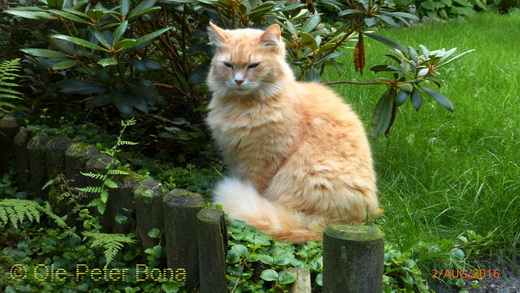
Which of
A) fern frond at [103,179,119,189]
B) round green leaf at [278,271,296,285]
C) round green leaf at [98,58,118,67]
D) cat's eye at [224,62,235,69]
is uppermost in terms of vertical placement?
round green leaf at [98,58,118,67]

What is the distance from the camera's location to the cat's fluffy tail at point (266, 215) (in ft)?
8.08

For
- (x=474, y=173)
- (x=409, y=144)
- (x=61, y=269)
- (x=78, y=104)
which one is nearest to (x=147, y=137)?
(x=78, y=104)

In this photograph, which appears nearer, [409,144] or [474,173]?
[474,173]

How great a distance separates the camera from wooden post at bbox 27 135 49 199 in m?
2.60

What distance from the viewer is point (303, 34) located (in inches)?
118

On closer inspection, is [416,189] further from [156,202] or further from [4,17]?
[4,17]

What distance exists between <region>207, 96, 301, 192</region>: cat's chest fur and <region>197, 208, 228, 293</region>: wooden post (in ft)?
3.06

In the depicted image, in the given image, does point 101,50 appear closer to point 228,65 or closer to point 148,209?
point 228,65

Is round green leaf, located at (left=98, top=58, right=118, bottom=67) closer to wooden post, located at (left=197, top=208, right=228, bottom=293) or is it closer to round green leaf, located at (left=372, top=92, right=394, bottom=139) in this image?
wooden post, located at (left=197, top=208, right=228, bottom=293)

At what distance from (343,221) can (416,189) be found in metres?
0.67

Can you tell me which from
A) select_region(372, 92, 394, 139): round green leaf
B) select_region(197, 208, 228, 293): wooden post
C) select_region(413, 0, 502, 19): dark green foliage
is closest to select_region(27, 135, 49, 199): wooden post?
→ select_region(197, 208, 228, 293): wooden post

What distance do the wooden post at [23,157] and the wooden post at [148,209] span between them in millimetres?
1024

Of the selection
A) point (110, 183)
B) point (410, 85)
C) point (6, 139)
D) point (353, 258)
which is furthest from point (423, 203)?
point (6, 139)

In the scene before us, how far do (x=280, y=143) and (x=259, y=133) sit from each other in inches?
5.2
